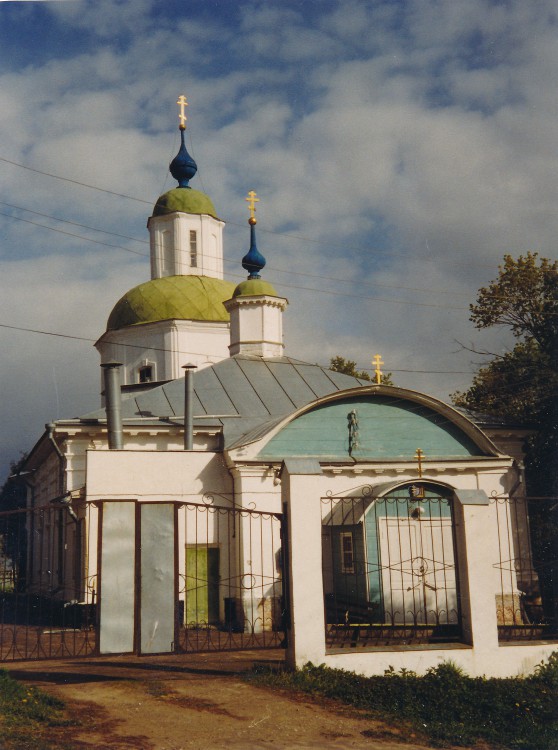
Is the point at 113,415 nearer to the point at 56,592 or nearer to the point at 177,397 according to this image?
the point at 177,397

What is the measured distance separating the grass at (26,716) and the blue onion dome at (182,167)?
82.8ft

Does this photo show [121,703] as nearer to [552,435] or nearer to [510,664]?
[510,664]

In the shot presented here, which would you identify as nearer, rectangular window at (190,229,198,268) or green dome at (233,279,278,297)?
green dome at (233,279,278,297)

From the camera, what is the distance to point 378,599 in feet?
46.5

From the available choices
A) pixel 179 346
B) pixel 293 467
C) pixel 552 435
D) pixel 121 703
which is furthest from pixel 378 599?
pixel 179 346

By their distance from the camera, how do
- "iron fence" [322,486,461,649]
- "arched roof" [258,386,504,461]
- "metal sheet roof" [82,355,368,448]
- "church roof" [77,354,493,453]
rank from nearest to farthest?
"iron fence" [322,486,461,649]
"arched roof" [258,386,504,461]
"church roof" [77,354,493,453]
"metal sheet roof" [82,355,368,448]

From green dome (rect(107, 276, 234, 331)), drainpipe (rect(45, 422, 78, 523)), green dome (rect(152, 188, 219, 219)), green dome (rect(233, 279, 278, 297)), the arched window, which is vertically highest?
green dome (rect(152, 188, 219, 219))

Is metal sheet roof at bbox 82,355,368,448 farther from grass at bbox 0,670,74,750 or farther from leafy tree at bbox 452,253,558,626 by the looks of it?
grass at bbox 0,670,74,750

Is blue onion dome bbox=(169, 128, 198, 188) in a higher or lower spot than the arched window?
higher

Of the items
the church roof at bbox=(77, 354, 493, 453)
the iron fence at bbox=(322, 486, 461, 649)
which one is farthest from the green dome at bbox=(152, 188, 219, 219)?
Result: the iron fence at bbox=(322, 486, 461, 649)

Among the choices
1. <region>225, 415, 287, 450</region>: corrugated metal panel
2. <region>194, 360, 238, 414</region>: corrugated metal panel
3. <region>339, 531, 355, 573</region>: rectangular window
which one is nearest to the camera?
<region>339, 531, 355, 573</region>: rectangular window

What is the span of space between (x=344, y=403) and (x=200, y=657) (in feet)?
24.2

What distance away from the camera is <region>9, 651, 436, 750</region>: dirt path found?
6801 millimetres

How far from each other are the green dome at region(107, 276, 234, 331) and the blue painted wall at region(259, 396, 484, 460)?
11.3m
